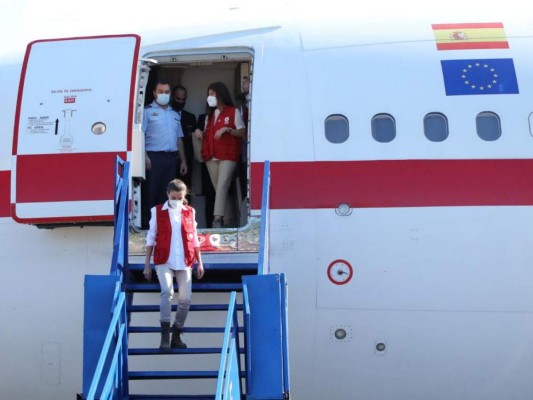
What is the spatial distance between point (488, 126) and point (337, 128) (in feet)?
4.98

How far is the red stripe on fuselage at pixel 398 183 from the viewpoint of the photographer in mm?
9867

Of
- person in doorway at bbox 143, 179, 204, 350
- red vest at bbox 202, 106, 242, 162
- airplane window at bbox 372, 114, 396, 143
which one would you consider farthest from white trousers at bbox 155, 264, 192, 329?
airplane window at bbox 372, 114, 396, 143

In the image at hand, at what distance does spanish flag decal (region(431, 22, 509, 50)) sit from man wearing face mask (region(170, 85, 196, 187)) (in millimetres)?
2855

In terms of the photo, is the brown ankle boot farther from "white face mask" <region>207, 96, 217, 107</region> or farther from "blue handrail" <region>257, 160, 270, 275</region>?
"white face mask" <region>207, 96, 217, 107</region>

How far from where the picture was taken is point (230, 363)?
832 cm

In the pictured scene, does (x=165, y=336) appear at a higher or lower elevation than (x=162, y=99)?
lower

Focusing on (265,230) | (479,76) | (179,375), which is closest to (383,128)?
(479,76)

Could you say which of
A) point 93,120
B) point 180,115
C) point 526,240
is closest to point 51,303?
point 93,120

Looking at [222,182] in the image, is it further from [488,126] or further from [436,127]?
[488,126]

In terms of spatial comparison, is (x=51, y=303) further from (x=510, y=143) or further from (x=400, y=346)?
(x=510, y=143)

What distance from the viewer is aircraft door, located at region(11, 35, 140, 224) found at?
32.5ft

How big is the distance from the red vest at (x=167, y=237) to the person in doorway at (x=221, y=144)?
1.56m

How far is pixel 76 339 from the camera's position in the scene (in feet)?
32.9

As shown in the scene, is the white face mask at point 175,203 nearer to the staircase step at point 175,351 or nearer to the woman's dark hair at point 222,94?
the staircase step at point 175,351
